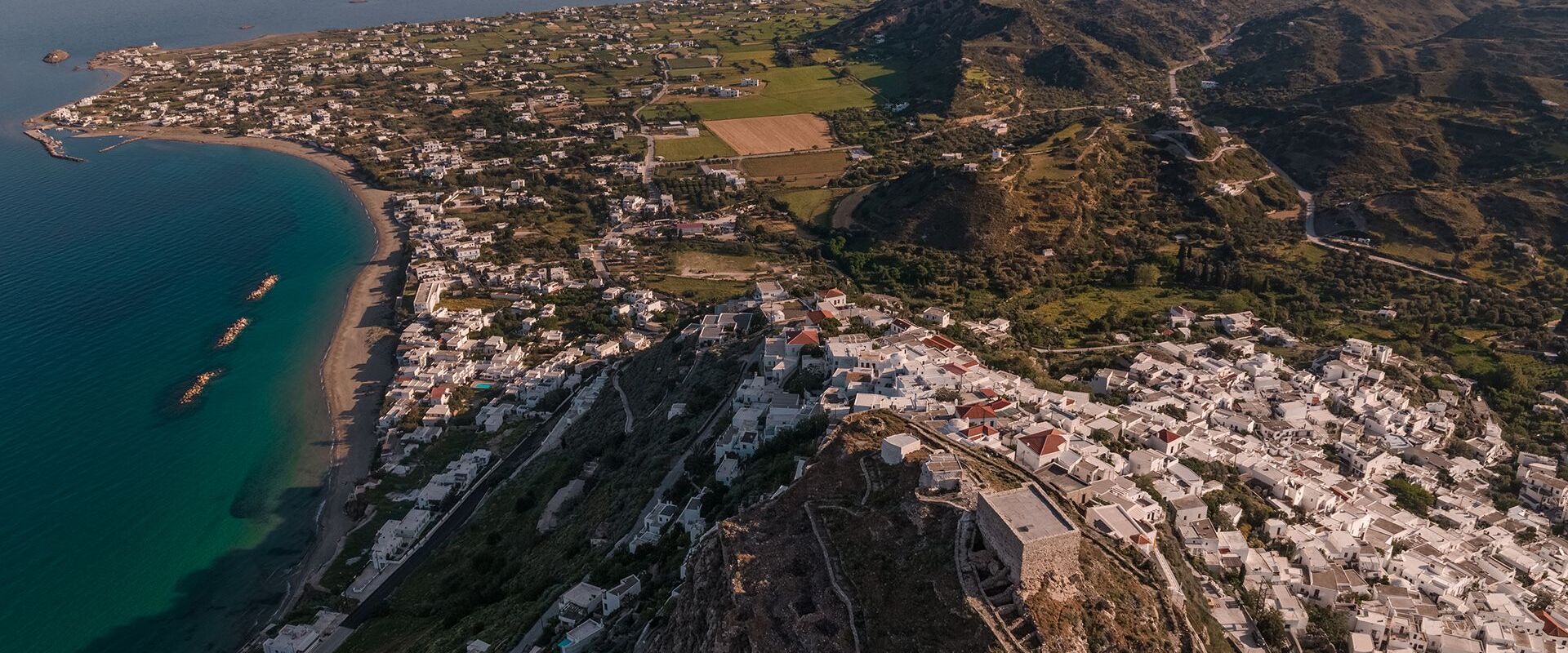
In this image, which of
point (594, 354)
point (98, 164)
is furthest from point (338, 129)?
point (594, 354)

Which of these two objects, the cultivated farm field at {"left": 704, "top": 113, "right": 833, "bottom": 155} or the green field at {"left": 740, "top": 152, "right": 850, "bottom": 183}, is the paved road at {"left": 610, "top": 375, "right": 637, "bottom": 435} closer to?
the green field at {"left": 740, "top": 152, "right": 850, "bottom": 183}

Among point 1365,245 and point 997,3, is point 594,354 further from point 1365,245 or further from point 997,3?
point 997,3

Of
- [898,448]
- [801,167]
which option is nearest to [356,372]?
[898,448]

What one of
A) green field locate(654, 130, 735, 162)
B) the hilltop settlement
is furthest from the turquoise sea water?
green field locate(654, 130, 735, 162)

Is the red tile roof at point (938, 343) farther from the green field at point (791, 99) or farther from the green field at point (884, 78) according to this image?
the green field at point (884, 78)

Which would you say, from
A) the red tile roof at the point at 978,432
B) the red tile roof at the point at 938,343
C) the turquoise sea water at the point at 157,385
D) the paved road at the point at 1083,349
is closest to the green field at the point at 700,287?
the paved road at the point at 1083,349
